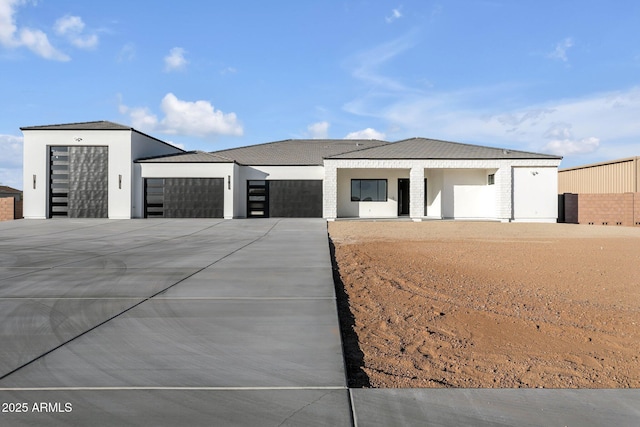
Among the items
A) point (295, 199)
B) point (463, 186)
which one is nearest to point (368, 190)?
point (295, 199)

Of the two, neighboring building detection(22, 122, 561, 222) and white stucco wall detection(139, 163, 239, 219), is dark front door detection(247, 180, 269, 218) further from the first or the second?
white stucco wall detection(139, 163, 239, 219)

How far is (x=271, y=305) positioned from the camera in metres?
5.32

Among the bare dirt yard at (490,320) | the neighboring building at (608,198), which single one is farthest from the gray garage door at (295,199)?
the neighboring building at (608,198)

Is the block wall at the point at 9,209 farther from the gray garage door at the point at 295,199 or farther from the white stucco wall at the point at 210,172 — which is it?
the gray garage door at the point at 295,199

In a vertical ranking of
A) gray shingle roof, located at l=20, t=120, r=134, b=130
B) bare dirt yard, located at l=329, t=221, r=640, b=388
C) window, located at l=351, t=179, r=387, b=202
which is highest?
gray shingle roof, located at l=20, t=120, r=134, b=130

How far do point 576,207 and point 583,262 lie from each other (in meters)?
19.4

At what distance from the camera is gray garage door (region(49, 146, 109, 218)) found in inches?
952

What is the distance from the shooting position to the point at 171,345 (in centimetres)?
393

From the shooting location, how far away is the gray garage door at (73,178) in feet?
79.4

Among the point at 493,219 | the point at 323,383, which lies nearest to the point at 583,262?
the point at 323,383

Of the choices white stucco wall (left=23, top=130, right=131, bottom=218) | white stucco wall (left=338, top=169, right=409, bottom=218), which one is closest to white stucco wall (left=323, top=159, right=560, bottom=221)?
white stucco wall (left=338, top=169, right=409, bottom=218)

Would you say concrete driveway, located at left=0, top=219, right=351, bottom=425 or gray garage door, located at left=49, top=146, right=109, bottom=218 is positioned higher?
gray garage door, located at left=49, top=146, right=109, bottom=218

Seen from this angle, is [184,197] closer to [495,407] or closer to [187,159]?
[187,159]

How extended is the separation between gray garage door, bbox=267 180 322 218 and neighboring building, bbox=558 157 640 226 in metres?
16.4
